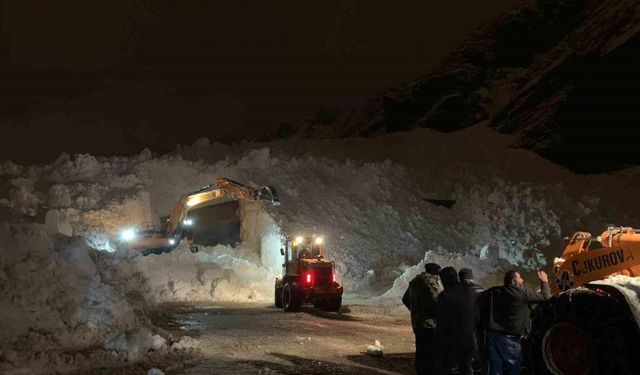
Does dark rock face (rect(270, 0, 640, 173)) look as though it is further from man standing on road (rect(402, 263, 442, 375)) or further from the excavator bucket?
man standing on road (rect(402, 263, 442, 375))

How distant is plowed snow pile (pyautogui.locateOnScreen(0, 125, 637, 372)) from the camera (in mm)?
20734

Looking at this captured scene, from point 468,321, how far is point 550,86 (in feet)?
128

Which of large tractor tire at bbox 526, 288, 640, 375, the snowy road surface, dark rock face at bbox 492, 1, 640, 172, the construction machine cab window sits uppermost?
dark rock face at bbox 492, 1, 640, 172

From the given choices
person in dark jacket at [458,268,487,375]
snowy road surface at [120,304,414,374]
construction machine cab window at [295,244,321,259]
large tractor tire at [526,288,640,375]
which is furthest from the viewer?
construction machine cab window at [295,244,321,259]

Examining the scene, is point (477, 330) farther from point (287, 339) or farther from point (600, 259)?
point (287, 339)

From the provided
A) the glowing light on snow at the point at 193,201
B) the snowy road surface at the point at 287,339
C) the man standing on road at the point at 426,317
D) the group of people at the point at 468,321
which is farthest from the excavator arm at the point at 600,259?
the glowing light on snow at the point at 193,201

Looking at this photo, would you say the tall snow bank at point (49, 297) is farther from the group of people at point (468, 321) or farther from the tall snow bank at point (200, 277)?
the tall snow bank at point (200, 277)

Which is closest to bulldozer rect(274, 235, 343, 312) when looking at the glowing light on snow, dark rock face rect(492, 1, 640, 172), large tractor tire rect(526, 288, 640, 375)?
the glowing light on snow

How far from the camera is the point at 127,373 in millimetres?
8250

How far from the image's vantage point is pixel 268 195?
19.2m

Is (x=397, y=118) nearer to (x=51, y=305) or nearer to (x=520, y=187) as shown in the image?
(x=520, y=187)

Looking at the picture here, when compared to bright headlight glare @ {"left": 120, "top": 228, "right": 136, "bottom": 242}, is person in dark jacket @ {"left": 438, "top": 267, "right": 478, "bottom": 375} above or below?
below

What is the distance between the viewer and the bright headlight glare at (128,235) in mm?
22188

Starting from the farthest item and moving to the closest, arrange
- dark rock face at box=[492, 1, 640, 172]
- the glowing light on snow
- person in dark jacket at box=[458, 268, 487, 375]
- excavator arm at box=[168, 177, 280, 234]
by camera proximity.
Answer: dark rock face at box=[492, 1, 640, 172] < the glowing light on snow < excavator arm at box=[168, 177, 280, 234] < person in dark jacket at box=[458, 268, 487, 375]
